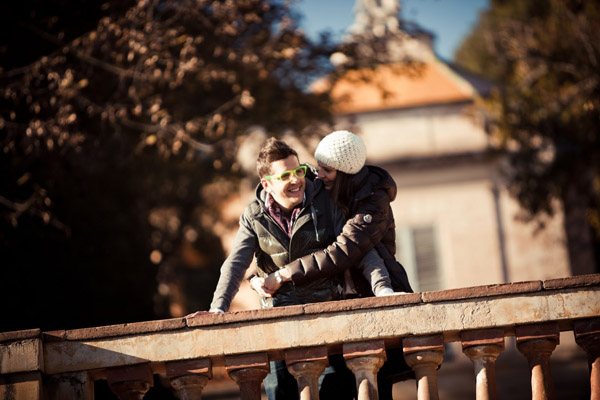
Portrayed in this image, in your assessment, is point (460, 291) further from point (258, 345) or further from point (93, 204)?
point (93, 204)

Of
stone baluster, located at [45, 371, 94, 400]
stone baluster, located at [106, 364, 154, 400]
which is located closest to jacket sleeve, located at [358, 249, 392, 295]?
stone baluster, located at [106, 364, 154, 400]

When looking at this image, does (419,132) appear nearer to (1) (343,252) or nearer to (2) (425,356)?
(1) (343,252)

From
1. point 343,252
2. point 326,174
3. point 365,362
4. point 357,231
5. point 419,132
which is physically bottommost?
point 365,362

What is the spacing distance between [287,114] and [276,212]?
1172 centimetres

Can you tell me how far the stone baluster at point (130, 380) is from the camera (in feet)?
18.7

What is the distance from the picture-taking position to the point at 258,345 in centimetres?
563

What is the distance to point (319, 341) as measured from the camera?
5.61 metres

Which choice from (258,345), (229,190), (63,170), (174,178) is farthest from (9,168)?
(229,190)

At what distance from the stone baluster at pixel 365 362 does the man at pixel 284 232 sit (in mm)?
503

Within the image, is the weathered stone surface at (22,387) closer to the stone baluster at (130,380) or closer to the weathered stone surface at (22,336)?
the weathered stone surface at (22,336)

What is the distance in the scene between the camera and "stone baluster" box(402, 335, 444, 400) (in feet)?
18.4

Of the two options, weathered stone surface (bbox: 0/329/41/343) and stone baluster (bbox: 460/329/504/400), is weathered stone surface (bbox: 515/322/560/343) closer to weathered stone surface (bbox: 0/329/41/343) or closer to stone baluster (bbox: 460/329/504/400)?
stone baluster (bbox: 460/329/504/400)

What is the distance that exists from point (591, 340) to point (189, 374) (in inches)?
81.8

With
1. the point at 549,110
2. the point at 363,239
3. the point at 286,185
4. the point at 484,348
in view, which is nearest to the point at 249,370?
the point at 363,239
